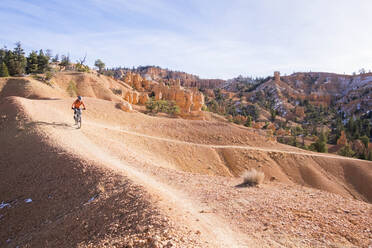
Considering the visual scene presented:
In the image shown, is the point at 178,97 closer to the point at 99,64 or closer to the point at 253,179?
the point at 99,64

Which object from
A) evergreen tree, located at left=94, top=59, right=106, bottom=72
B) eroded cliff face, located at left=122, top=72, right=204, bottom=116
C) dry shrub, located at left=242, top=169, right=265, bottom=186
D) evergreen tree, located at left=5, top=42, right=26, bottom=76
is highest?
evergreen tree, located at left=94, top=59, right=106, bottom=72

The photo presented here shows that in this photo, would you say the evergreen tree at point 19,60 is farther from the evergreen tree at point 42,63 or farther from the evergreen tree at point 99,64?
the evergreen tree at point 99,64

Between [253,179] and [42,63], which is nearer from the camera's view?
[253,179]

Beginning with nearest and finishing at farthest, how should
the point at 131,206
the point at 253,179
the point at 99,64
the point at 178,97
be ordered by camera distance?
1. the point at 131,206
2. the point at 253,179
3. the point at 178,97
4. the point at 99,64

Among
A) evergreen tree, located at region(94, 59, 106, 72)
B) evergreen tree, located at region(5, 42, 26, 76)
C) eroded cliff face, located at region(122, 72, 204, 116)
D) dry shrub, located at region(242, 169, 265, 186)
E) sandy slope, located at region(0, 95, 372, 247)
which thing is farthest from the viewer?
evergreen tree, located at region(94, 59, 106, 72)

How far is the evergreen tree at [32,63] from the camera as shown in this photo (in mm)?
40219

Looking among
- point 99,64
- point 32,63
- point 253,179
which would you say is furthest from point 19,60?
point 253,179

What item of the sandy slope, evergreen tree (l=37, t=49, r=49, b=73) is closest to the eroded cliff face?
evergreen tree (l=37, t=49, r=49, b=73)

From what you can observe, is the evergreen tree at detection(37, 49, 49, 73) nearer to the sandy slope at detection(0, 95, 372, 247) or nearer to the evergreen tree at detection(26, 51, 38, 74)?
the evergreen tree at detection(26, 51, 38, 74)

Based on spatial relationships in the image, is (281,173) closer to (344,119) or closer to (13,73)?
(13,73)

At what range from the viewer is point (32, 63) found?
41000 millimetres

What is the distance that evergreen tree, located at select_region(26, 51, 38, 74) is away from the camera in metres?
40.2

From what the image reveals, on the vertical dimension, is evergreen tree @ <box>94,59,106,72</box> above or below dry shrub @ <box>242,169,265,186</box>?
above

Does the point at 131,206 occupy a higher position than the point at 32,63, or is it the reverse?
the point at 32,63
